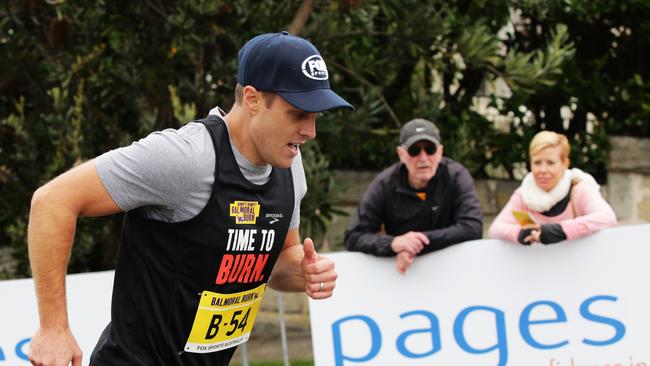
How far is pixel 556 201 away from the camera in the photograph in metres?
6.23

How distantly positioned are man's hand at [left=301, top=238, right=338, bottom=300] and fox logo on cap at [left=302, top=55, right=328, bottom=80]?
1.91 ft

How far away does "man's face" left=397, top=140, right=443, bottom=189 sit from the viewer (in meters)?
6.38

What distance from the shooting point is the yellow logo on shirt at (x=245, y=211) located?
3.48 meters

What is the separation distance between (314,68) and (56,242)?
3.08 ft

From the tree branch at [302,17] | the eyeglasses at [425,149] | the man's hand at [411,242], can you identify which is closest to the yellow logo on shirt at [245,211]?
the man's hand at [411,242]

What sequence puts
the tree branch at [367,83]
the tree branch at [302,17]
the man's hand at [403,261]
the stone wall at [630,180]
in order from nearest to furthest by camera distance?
the man's hand at [403,261], the tree branch at [302,17], the tree branch at [367,83], the stone wall at [630,180]

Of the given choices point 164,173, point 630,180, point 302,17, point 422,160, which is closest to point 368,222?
point 422,160

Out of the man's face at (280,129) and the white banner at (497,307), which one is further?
the white banner at (497,307)

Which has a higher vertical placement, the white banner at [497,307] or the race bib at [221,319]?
the race bib at [221,319]

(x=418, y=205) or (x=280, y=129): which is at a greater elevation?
(x=280, y=129)

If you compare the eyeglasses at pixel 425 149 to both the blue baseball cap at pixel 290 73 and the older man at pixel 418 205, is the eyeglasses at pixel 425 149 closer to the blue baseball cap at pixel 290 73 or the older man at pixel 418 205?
the older man at pixel 418 205

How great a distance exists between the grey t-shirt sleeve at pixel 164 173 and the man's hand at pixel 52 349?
416mm

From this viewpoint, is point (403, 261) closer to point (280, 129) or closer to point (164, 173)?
point (280, 129)

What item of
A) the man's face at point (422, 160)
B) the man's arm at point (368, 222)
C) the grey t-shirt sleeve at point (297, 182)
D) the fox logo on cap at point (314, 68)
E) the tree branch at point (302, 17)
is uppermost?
the tree branch at point (302, 17)
